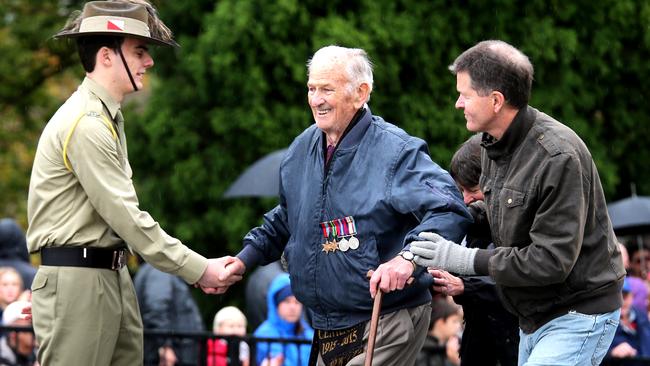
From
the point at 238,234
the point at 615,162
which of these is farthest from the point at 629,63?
the point at 238,234

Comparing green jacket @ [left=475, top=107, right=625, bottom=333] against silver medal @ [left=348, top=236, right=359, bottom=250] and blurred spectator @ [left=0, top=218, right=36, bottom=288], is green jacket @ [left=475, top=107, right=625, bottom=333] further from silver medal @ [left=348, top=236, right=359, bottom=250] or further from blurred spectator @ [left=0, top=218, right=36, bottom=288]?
blurred spectator @ [left=0, top=218, right=36, bottom=288]

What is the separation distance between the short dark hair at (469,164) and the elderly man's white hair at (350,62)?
0.69m

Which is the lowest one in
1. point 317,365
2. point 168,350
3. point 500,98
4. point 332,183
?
point 168,350

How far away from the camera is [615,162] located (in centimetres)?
1345

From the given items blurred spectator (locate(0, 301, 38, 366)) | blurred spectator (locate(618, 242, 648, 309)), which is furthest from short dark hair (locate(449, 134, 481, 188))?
blurred spectator (locate(0, 301, 38, 366))

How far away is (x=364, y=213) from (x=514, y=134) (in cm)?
85

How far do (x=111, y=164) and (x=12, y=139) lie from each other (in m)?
10.9

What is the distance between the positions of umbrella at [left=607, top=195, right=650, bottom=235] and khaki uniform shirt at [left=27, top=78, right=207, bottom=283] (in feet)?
21.3

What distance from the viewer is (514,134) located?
555 centimetres

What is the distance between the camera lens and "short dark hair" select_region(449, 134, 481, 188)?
6535 mm

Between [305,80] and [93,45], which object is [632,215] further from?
[93,45]

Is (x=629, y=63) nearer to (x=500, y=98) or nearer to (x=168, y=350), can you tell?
(x=168, y=350)

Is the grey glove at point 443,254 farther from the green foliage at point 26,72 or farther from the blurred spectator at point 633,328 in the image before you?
the green foliage at point 26,72

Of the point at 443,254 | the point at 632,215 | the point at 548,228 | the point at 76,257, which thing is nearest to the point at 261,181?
the point at 632,215
